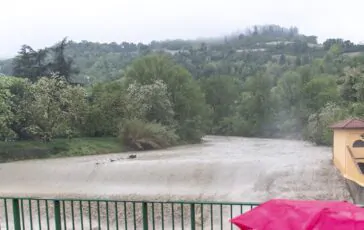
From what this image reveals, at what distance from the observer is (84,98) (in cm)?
3647

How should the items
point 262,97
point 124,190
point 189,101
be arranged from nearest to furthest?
point 124,190
point 189,101
point 262,97

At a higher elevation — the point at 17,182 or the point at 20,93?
the point at 20,93

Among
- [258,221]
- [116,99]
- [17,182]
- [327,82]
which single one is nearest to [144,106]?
[116,99]

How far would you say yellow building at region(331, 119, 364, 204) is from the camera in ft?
66.7

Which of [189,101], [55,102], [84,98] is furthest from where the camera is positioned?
[189,101]

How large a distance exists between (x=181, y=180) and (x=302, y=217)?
19483 mm

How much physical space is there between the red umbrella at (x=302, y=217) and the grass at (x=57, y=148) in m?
29.2

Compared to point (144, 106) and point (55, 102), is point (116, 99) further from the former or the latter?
point (55, 102)

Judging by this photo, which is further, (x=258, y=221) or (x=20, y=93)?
(x=20, y=93)

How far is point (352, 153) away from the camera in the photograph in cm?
2098

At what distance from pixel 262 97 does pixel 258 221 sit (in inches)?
2205

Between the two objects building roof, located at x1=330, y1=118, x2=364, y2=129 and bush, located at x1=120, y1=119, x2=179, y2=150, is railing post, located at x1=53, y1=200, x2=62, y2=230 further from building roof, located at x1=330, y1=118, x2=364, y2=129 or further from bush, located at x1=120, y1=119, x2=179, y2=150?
bush, located at x1=120, y1=119, x2=179, y2=150

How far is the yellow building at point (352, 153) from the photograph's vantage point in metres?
20.3

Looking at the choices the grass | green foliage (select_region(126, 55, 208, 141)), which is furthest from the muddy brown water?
green foliage (select_region(126, 55, 208, 141))
